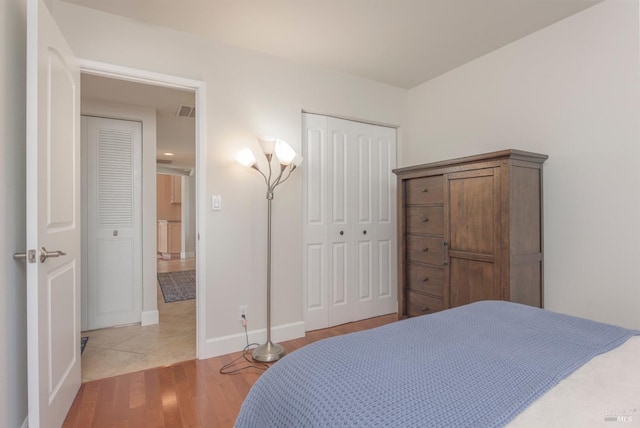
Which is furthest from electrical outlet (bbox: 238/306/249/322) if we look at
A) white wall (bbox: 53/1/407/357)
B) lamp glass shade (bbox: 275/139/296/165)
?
lamp glass shade (bbox: 275/139/296/165)

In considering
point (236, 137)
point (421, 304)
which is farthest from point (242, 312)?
point (421, 304)

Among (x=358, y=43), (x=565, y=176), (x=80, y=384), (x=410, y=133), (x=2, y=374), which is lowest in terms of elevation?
(x=80, y=384)

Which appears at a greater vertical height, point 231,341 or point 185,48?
point 185,48

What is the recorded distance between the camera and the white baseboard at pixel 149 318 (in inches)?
128

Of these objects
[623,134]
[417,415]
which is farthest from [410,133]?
[417,415]

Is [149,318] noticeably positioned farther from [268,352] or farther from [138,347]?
[268,352]

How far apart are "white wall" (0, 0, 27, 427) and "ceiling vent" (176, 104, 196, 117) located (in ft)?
6.33

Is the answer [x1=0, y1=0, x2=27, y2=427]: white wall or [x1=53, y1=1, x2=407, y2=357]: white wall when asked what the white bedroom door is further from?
[x1=53, y1=1, x2=407, y2=357]: white wall

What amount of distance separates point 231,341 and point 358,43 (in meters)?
2.54

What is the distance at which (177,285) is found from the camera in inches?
198

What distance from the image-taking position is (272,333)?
9.02ft

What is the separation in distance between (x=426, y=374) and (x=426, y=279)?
2.06 metres

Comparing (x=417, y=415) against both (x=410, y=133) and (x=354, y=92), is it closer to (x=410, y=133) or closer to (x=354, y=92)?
(x=354, y=92)

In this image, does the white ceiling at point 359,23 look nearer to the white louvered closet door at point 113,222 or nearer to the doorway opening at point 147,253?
the doorway opening at point 147,253
